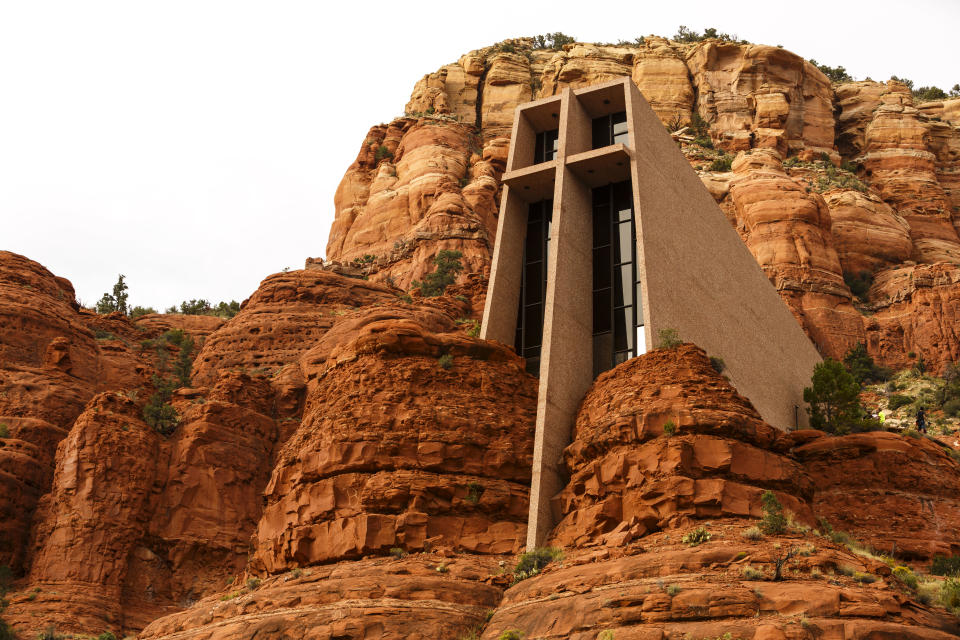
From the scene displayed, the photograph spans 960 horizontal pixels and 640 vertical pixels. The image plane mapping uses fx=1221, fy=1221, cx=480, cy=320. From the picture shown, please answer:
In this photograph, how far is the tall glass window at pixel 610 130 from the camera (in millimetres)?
39250

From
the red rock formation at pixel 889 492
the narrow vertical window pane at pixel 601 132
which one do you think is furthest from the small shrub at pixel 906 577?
the narrow vertical window pane at pixel 601 132

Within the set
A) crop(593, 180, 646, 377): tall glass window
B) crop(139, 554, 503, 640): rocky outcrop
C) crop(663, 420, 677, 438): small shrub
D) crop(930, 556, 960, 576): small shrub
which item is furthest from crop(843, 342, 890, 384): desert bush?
→ crop(139, 554, 503, 640): rocky outcrop

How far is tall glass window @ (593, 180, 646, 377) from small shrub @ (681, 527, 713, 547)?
1007cm

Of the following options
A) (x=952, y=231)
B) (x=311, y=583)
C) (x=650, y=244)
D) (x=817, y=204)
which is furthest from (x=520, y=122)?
(x=952, y=231)

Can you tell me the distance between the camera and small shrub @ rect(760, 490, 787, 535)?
23547mm

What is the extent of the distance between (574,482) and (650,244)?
860 centimetres

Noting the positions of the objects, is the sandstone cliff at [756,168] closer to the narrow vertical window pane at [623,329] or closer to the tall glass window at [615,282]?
the tall glass window at [615,282]

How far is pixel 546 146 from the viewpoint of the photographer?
135ft

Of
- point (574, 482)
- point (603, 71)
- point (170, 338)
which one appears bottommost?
point (574, 482)

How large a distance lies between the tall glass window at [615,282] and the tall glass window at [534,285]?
2.05 metres

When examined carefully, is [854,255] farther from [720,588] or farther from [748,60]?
[720,588]

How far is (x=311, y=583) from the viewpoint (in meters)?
26.9

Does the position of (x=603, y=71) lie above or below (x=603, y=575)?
above

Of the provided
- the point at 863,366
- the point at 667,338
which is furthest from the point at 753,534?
the point at 863,366
